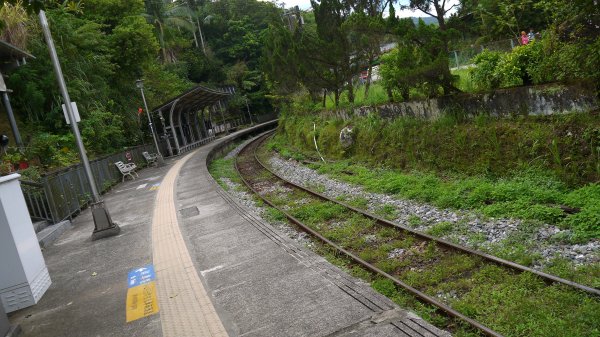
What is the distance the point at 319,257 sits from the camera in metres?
7.04

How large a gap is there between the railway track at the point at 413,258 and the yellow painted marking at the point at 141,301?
276 centimetres

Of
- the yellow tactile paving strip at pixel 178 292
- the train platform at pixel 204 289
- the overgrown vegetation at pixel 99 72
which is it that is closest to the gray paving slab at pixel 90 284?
the train platform at pixel 204 289

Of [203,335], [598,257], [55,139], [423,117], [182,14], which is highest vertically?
[182,14]

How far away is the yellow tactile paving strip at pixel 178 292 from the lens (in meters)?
5.35

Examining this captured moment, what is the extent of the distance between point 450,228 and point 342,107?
11.7 metres

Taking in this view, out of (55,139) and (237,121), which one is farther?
(237,121)

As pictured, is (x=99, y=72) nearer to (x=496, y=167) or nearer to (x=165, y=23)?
(x=496, y=167)

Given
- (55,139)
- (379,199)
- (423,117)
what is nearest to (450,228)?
(379,199)

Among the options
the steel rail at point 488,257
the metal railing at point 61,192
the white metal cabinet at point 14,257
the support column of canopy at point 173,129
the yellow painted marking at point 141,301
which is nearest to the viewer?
the steel rail at point 488,257

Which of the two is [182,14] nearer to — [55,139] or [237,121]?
[237,121]

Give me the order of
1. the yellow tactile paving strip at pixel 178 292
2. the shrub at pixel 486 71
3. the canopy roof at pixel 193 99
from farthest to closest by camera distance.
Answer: the canopy roof at pixel 193 99 → the shrub at pixel 486 71 → the yellow tactile paving strip at pixel 178 292

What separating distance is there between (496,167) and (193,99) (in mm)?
23990

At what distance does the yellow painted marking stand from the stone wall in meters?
7.40

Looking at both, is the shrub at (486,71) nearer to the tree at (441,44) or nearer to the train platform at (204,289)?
the tree at (441,44)
